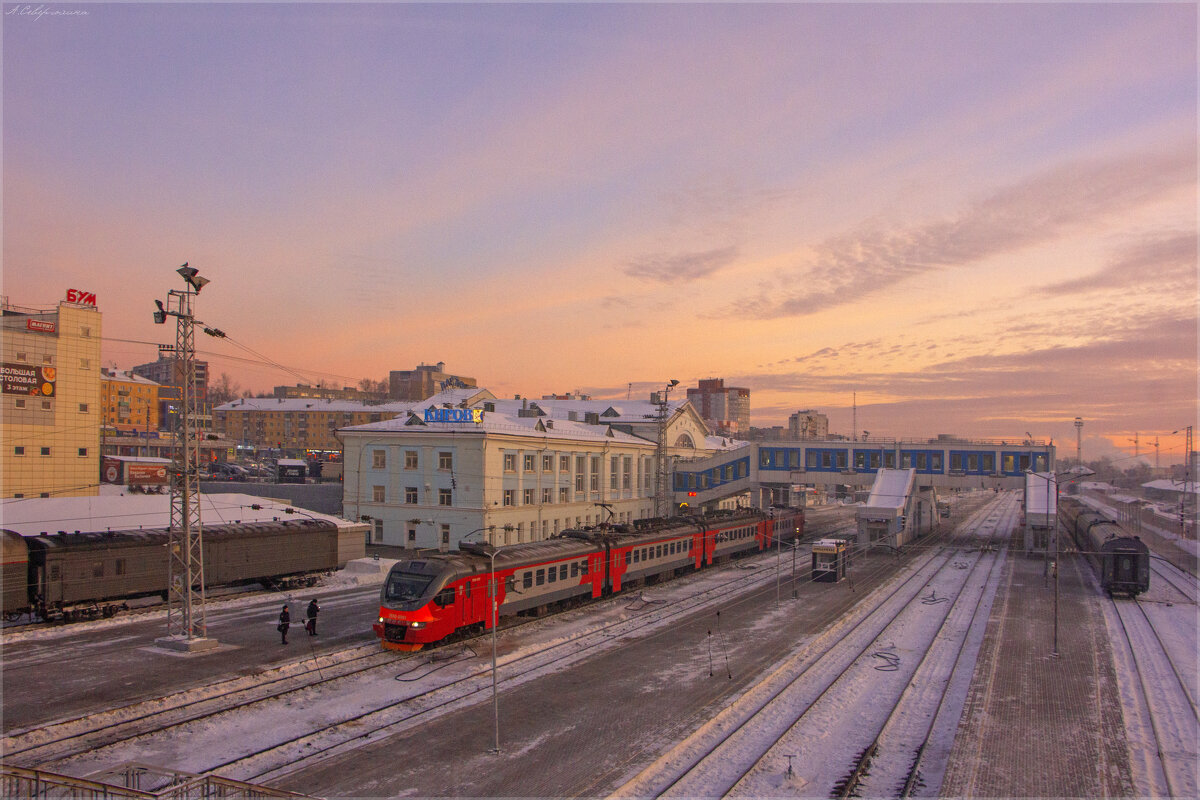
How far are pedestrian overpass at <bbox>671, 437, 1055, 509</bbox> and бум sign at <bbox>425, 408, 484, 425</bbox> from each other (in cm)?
2337

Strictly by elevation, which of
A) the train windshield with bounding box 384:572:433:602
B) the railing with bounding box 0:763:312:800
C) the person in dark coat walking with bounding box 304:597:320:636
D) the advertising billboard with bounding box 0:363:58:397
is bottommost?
the person in dark coat walking with bounding box 304:597:320:636

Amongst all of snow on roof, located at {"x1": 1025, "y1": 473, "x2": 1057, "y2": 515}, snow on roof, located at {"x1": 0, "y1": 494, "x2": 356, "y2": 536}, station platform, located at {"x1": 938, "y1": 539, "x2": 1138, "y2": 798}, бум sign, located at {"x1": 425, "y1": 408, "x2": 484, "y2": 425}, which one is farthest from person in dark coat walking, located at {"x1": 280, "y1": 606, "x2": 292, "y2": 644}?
snow on roof, located at {"x1": 1025, "y1": 473, "x2": 1057, "y2": 515}

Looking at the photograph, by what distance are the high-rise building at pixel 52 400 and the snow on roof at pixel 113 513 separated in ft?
40.6

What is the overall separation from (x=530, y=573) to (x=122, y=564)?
18.6 m

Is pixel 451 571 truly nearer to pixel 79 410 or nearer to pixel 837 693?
pixel 837 693

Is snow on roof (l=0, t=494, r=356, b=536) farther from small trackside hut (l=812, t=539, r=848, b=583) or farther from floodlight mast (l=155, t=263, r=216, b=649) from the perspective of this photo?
small trackside hut (l=812, t=539, r=848, b=583)

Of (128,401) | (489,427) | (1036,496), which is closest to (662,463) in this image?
(489,427)

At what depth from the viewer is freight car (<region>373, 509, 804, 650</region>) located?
1048 inches

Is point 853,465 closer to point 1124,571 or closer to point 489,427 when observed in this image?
point 1124,571

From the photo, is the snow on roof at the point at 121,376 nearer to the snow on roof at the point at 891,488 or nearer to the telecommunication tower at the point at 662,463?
the telecommunication tower at the point at 662,463

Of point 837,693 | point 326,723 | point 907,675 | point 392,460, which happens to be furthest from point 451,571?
point 392,460

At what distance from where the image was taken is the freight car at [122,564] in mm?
30516

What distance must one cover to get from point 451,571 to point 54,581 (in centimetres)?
1764

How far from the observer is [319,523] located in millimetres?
44156
